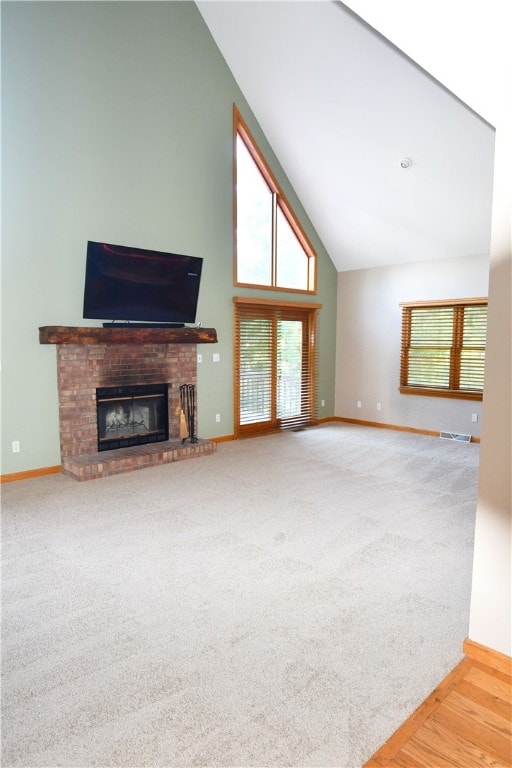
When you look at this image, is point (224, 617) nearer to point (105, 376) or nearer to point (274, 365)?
point (105, 376)

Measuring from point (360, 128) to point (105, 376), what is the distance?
4148 mm

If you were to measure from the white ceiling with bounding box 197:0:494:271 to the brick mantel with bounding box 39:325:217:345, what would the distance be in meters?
2.85

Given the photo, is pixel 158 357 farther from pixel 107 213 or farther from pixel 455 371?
pixel 455 371

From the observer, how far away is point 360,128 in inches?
226

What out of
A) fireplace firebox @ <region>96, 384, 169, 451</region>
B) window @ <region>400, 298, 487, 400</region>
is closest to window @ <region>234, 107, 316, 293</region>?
window @ <region>400, 298, 487, 400</region>

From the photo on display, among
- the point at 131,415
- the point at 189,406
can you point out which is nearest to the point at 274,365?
the point at 189,406

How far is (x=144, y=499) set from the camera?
→ 4.23 metres

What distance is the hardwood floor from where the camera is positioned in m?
1.63

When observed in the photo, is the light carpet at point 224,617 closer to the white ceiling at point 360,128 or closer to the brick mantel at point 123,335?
the brick mantel at point 123,335

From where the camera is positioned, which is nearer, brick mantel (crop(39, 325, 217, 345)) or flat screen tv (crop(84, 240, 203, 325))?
brick mantel (crop(39, 325, 217, 345))

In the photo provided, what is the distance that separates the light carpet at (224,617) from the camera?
1741 millimetres

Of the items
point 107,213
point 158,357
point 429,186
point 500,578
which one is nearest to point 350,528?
point 500,578

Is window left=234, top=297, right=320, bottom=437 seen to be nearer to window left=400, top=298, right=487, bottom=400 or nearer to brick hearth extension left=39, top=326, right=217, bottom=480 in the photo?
brick hearth extension left=39, top=326, right=217, bottom=480

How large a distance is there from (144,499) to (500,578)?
9.73ft
